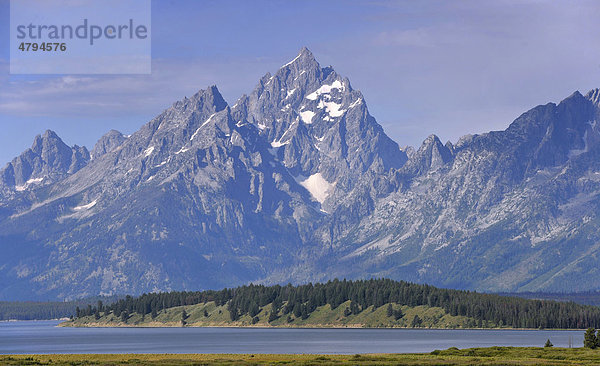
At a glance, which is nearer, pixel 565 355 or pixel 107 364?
pixel 107 364

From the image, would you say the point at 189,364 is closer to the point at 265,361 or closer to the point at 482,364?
the point at 265,361

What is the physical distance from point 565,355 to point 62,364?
4093 inches

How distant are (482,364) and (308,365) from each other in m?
33.4

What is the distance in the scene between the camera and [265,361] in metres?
191

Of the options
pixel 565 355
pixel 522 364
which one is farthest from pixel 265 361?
pixel 565 355

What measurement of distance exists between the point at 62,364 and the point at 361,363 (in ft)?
190

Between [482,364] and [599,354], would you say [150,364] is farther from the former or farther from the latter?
[599,354]

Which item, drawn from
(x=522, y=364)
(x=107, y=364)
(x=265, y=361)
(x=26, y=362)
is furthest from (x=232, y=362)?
(x=522, y=364)

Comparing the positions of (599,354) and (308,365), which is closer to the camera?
(308,365)

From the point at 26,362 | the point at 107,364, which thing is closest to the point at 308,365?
the point at 107,364

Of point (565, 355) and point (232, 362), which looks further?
point (565, 355)

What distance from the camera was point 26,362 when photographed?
18600cm

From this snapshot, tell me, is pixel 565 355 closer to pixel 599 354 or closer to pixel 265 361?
pixel 599 354

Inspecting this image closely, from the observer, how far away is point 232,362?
187 metres
